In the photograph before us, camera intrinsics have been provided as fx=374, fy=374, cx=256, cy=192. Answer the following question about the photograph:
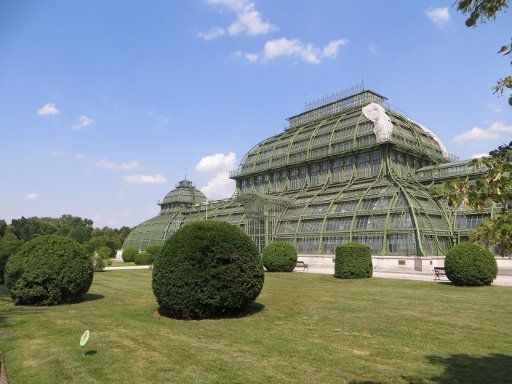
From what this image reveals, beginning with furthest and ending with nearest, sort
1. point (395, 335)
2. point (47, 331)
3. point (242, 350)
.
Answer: point (47, 331), point (395, 335), point (242, 350)

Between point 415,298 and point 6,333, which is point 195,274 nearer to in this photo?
point 6,333

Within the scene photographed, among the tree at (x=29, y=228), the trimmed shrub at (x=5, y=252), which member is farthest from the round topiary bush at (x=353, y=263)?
the tree at (x=29, y=228)

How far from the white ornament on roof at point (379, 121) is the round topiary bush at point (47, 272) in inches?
1461

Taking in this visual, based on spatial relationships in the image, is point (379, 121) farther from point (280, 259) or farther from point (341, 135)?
point (280, 259)

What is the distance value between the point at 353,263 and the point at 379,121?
24.9 metres

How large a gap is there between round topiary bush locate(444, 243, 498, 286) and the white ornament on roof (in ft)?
79.8

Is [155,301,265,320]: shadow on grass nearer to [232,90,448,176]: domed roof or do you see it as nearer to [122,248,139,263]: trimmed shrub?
[232,90,448,176]: domed roof

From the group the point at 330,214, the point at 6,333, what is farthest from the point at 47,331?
the point at 330,214

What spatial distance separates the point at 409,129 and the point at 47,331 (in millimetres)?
48756

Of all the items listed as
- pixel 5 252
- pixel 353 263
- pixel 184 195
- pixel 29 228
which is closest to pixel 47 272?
pixel 5 252

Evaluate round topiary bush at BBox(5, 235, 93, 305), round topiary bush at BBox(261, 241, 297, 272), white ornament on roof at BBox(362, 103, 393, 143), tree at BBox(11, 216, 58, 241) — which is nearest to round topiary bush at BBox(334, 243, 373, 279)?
round topiary bush at BBox(261, 241, 297, 272)

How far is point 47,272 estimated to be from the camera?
15.1 m

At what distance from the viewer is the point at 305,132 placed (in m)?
57.2

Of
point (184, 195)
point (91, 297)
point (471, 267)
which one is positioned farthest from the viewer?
point (184, 195)
